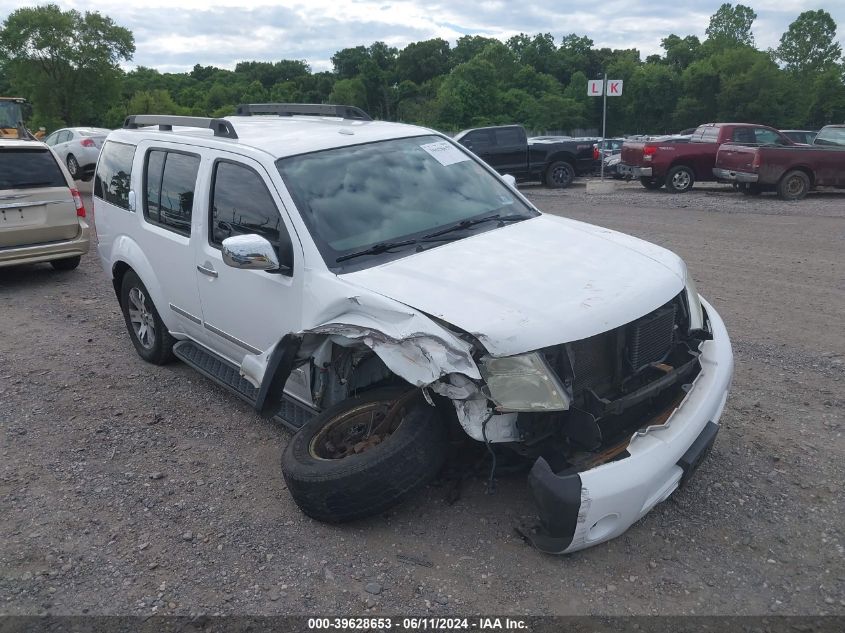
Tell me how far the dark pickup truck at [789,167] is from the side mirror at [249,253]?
14.1 meters

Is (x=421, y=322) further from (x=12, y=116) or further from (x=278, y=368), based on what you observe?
(x=12, y=116)

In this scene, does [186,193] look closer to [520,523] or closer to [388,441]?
[388,441]

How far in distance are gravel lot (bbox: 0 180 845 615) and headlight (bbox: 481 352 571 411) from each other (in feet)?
2.48

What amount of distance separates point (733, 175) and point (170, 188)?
13.7 metres

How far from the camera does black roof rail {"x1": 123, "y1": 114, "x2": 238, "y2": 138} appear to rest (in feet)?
15.5

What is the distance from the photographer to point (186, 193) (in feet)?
15.8

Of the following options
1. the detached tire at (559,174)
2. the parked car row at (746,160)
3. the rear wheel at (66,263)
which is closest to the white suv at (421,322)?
the rear wheel at (66,263)

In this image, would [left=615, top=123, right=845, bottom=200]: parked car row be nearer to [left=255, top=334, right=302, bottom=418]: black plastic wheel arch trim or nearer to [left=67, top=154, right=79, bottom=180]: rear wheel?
[left=255, top=334, right=302, bottom=418]: black plastic wheel arch trim

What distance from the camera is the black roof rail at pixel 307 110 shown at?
5.76 metres

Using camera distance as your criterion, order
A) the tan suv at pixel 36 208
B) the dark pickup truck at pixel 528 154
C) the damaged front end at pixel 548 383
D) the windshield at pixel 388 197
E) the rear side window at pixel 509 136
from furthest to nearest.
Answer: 1. the rear side window at pixel 509 136
2. the dark pickup truck at pixel 528 154
3. the tan suv at pixel 36 208
4. the windshield at pixel 388 197
5. the damaged front end at pixel 548 383

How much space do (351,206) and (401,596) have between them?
82.5 inches

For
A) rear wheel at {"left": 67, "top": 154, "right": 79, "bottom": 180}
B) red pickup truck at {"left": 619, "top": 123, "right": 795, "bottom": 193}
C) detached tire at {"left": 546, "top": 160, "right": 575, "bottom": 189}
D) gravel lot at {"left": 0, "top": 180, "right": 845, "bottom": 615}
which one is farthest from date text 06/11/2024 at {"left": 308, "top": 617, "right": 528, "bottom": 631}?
rear wheel at {"left": 67, "top": 154, "right": 79, "bottom": 180}

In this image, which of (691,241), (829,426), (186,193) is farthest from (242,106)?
(691,241)

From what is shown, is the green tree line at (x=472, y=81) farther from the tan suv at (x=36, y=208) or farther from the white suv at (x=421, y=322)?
the white suv at (x=421, y=322)
